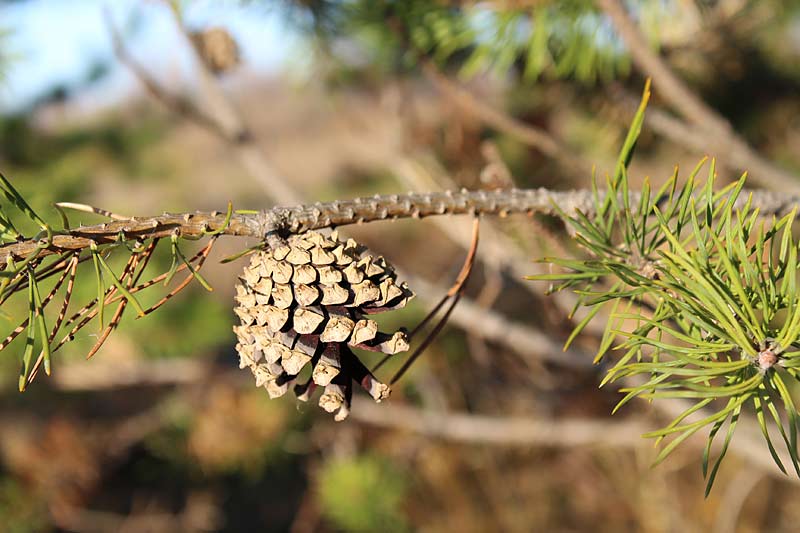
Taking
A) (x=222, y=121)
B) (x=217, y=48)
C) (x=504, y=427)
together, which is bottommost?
(x=504, y=427)

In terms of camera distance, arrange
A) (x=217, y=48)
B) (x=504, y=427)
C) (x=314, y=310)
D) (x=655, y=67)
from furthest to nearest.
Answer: (x=504, y=427) → (x=217, y=48) → (x=655, y=67) → (x=314, y=310)

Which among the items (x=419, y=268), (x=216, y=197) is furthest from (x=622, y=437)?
(x=216, y=197)

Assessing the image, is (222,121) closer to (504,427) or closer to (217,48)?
(217,48)

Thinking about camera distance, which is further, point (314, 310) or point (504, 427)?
point (504, 427)

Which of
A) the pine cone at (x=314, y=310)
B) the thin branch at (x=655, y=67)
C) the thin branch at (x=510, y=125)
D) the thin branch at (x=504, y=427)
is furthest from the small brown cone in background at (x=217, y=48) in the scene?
the thin branch at (x=504, y=427)

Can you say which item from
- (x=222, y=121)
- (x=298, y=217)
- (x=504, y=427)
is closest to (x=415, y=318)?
(x=504, y=427)

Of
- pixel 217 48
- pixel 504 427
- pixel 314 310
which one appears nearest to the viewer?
pixel 314 310
